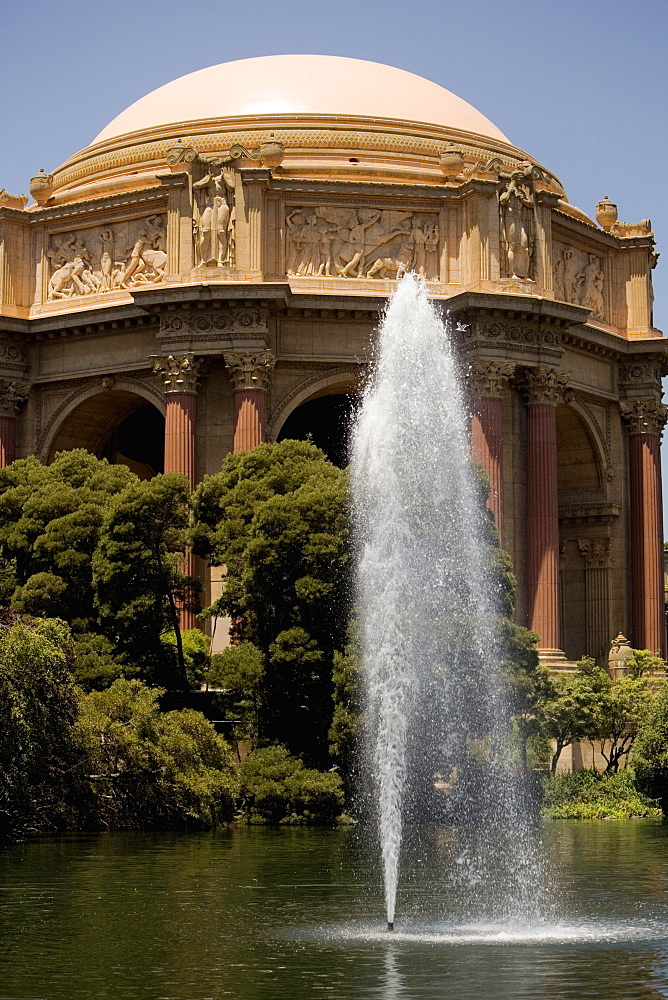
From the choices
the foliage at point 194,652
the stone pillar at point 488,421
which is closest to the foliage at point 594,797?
the stone pillar at point 488,421

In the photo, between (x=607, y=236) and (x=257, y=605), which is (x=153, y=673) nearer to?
(x=257, y=605)

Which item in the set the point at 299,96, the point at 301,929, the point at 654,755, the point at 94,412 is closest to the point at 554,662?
the point at 654,755

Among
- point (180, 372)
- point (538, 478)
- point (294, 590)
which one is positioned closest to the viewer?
point (294, 590)

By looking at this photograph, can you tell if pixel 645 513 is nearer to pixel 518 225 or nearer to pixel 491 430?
pixel 491 430

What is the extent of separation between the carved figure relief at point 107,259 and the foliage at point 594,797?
1963 centimetres

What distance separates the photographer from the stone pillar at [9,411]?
55.4 m

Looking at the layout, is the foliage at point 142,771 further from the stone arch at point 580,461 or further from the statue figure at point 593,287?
the statue figure at point 593,287

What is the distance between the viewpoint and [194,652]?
45.7 m

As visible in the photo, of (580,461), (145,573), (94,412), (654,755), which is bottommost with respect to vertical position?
(654,755)

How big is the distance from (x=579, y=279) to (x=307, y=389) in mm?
10557

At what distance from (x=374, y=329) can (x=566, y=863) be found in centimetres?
2584

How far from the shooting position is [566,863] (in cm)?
2948

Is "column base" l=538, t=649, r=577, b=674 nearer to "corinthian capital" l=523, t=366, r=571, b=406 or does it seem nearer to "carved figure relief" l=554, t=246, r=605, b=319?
"corinthian capital" l=523, t=366, r=571, b=406

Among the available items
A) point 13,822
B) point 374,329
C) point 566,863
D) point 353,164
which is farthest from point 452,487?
point 353,164
